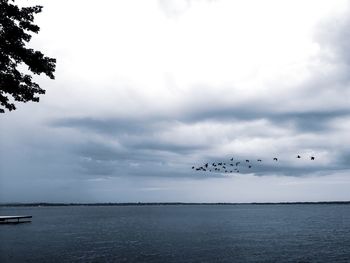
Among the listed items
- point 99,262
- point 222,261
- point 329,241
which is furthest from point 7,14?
point 329,241

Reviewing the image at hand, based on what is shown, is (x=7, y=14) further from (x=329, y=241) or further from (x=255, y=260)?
(x=329, y=241)

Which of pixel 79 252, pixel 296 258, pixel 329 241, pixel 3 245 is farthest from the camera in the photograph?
pixel 329 241

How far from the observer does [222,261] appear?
200ft

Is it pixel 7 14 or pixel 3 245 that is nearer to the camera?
pixel 7 14

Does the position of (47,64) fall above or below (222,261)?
above

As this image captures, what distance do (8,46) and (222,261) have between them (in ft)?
165

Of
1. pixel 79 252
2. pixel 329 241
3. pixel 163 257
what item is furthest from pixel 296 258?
pixel 79 252

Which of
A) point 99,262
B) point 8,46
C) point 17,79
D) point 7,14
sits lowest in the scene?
point 99,262

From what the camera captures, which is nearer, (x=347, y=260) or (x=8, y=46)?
(x=8, y=46)

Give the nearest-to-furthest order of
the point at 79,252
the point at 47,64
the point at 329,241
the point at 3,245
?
the point at 47,64 → the point at 79,252 → the point at 3,245 → the point at 329,241

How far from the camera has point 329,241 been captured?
291 feet

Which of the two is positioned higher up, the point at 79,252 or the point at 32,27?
the point at 32,27

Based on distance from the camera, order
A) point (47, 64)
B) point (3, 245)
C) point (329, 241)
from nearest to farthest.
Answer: point (47, 64) → point (3, 245) → point (329, 241)

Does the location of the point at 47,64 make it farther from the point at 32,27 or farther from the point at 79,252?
the point at 79,252
